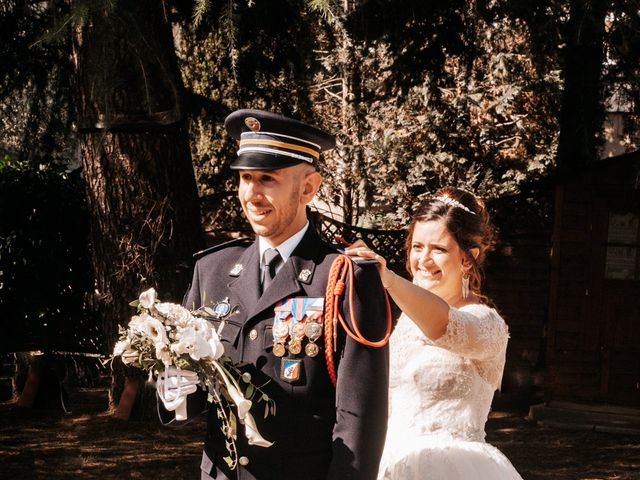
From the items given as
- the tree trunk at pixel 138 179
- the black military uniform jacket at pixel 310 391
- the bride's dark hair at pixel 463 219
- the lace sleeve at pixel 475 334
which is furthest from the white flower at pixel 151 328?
the tree trunk at pixel 138 179

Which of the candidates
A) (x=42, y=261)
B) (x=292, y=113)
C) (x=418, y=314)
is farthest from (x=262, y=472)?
(x=292, y=113)

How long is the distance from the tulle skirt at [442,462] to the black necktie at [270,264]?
1129mm

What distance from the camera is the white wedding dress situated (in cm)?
356

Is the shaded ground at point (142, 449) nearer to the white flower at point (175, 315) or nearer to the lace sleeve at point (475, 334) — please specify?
the lace sleeve at point (475, 334)

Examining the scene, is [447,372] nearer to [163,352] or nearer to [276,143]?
[276,143]

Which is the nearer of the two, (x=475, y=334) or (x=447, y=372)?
(x=475, y=334)

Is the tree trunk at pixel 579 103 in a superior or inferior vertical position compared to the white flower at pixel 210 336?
superior

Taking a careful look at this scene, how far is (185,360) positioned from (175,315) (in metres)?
0.15

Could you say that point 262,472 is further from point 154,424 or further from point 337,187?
point 337,187

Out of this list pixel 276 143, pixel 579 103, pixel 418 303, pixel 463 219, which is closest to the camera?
pixel 276 143

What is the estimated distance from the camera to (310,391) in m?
2.74

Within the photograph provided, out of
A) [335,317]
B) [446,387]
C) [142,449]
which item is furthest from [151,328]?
[142,449]

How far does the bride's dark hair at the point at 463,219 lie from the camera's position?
145 inches

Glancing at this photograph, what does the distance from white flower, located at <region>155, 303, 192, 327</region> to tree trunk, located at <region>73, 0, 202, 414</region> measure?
4.32m
